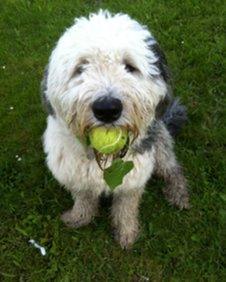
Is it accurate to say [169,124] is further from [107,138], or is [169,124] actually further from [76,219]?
[107,138]

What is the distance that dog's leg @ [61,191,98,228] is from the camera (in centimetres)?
411

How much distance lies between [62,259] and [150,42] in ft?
5.72

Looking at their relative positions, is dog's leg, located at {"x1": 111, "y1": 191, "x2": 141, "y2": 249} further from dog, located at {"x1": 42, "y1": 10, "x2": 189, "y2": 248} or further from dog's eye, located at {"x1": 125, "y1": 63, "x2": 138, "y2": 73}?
dog's eye, located at {"x1": 125, "y1": 63, "x2": 138, "y2": 73}

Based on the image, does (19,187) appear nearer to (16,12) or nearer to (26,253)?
(26,253)

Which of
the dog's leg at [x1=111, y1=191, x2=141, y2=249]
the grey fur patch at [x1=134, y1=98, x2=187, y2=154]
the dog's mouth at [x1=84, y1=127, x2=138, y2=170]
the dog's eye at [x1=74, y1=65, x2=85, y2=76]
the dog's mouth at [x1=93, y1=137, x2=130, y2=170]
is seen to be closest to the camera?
the dog's eye at [x1=74, y1=65, x2=85, y2=76]

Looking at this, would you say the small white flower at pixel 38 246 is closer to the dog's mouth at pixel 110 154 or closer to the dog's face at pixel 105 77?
the dog's mouth at pixel 110 154

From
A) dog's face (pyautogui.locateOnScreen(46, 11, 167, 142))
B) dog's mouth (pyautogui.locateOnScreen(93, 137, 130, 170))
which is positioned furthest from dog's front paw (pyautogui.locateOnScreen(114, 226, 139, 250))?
dog's face (pyautogui.locateOnScreen(46, 11, 167, 142))

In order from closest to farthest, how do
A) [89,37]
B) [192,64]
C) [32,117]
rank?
[89,37] < [32,117] < [192,64]

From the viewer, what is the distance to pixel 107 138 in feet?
9.87

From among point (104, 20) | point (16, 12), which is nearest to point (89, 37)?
point (104, 20)

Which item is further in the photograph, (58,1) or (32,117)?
(58,1)

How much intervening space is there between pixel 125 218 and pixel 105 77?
145cm

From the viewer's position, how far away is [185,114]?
15.4 ft

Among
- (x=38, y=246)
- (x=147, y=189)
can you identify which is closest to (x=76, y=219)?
(x=38, y=246)
